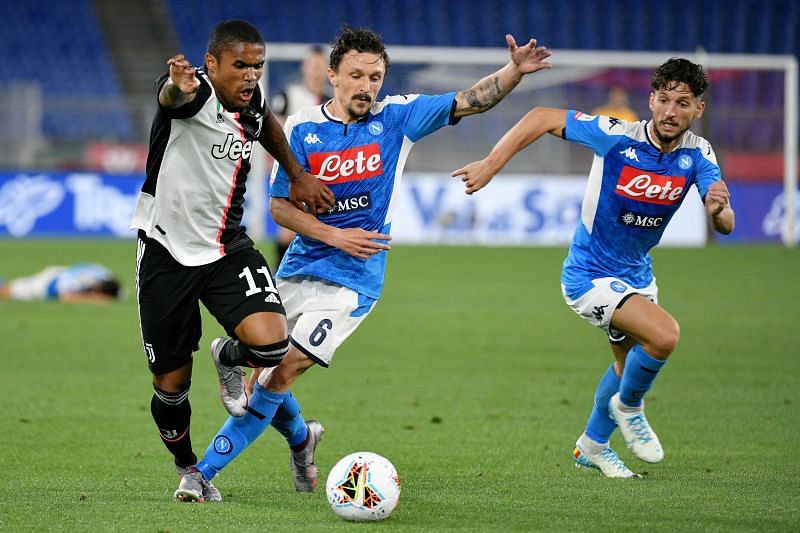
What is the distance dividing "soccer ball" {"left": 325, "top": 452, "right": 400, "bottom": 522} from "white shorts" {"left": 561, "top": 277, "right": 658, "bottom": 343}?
1908 millimetres

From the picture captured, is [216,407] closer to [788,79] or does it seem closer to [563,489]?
[563,489]

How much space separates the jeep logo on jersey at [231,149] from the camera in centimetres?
560

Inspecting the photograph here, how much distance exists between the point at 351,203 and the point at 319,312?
59 centimetres

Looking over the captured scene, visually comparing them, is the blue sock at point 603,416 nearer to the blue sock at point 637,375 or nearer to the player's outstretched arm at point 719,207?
the blue sock at point 637,375

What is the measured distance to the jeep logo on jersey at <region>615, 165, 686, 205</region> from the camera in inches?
257

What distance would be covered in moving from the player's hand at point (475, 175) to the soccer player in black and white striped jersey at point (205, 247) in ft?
3.38

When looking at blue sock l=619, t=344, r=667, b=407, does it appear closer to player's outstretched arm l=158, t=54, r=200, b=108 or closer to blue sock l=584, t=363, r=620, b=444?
blue sock l=584, t=363, r=620, b=444

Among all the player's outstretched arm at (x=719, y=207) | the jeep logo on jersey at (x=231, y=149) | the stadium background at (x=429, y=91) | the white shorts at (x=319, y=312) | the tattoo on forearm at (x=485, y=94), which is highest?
the tattoo on forearm at (x=485, y=94)

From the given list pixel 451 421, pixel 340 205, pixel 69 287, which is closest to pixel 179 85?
pixel 340 205

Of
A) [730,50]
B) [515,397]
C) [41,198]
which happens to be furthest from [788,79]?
[515,397]

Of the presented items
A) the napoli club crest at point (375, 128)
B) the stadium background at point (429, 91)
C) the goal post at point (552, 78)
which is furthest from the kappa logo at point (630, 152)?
the goal post at point (552, 78)

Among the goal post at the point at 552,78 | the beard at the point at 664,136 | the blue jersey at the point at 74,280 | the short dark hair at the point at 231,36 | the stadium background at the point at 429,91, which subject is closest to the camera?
the short dark hair at the point at 231,36

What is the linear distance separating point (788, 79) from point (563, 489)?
760 inches

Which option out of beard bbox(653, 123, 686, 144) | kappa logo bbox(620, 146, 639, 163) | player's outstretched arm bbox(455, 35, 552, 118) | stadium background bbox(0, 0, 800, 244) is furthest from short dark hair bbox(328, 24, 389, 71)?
stadium background bbox(0, 0, 800, 244)
